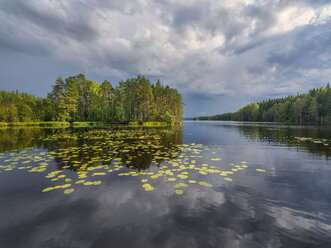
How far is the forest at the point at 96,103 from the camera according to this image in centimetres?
5481

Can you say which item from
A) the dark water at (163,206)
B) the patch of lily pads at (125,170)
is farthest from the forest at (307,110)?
the patch of lily pads at (125,170)

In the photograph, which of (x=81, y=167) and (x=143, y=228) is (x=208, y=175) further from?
(x=81, y=167)

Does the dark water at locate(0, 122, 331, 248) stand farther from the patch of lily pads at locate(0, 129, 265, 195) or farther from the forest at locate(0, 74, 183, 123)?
the forest at locate(0, 74, 183, 123)

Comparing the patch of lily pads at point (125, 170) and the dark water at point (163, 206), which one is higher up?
the patch of lily pads at point (125, 170)

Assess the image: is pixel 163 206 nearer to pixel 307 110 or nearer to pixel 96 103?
pixel 96 103

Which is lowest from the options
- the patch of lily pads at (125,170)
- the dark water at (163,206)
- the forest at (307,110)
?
the dark water at (163,206)

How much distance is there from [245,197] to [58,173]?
879 centimetres

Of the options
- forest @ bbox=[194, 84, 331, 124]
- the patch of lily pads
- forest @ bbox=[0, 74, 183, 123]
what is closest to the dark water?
the patch of lily pads

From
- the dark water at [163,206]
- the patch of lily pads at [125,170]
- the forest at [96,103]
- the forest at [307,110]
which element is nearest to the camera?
the dark water at [163,206]

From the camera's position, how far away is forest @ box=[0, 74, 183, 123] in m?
54.8

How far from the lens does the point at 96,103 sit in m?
63.6

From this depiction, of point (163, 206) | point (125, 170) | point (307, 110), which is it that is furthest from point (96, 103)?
point (307, 110)

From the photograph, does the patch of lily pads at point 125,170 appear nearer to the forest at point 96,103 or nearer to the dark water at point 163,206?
the dark water at point 163,206

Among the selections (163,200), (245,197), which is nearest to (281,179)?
(245,197)
